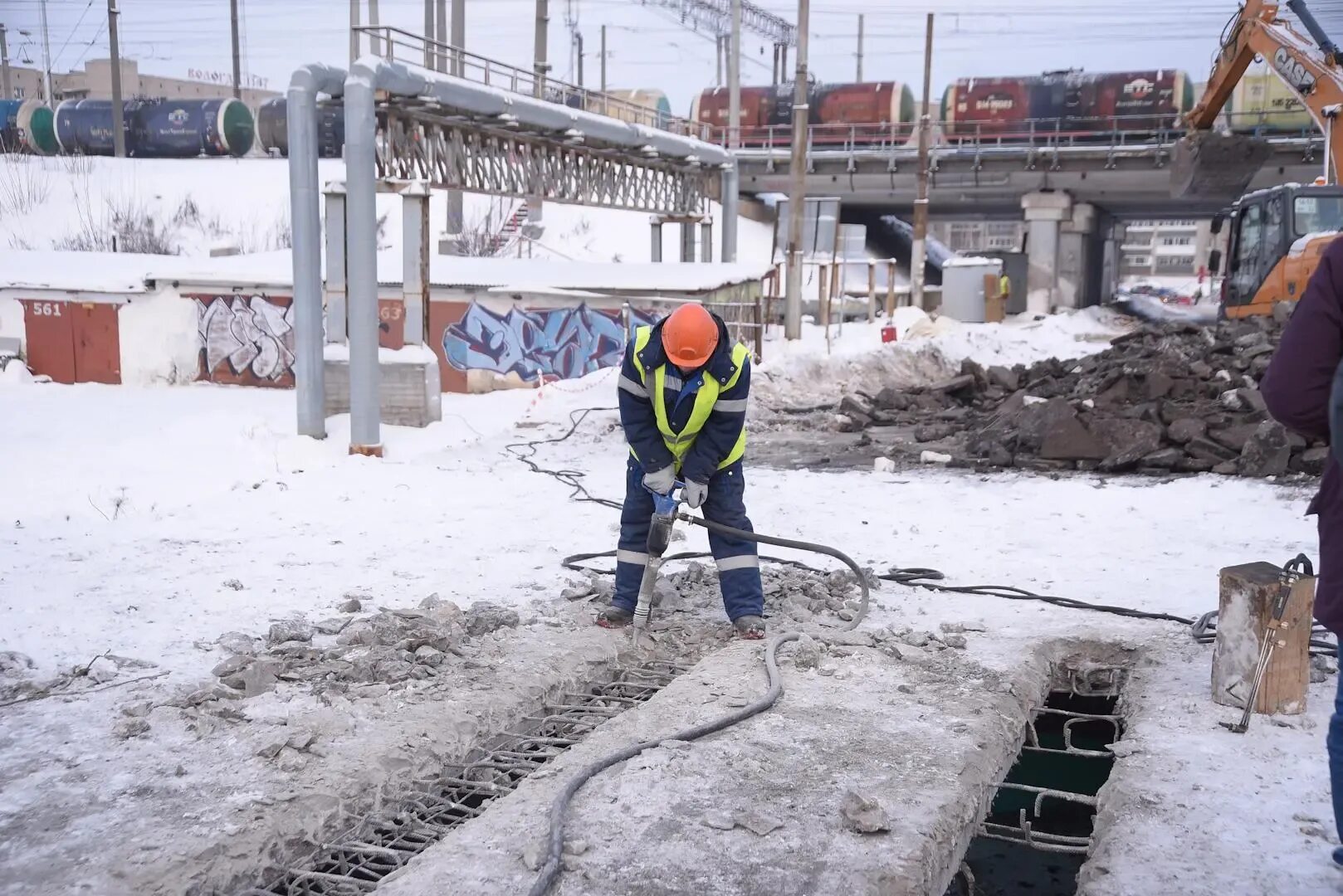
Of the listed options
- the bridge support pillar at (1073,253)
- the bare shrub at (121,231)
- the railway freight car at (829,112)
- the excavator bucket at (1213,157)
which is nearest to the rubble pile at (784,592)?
the excavator bucket at (1213,157)

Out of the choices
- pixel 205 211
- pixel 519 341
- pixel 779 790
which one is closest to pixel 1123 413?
pixel 779 790

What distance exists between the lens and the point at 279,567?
311 inches

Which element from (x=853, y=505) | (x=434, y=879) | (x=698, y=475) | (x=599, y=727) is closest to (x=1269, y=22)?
(x=853, y=505)

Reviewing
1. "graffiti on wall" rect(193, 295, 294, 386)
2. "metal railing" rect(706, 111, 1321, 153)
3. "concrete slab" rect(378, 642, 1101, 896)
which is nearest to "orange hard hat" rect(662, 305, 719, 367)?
"concrete slab" rect(378, 642, 1101, 896)

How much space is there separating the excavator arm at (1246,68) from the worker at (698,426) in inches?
668

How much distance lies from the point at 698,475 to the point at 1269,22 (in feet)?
60.6

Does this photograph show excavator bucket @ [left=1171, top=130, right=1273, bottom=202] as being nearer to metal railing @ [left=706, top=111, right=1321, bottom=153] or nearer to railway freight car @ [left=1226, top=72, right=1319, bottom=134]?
metal railing @ [left=706, top=111, right=1321, bottom=153]

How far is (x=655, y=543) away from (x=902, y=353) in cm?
1774

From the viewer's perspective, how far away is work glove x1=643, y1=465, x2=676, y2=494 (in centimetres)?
634

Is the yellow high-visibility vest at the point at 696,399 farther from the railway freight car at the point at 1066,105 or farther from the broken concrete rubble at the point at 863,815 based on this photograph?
the railway freight car at the point at 1066,105

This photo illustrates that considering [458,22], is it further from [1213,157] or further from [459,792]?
[459,792]

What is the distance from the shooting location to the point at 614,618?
22.1 feet

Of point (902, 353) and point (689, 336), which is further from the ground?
point (689, 336)

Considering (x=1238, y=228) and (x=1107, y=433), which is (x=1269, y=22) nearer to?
(x=1238, y=228)
